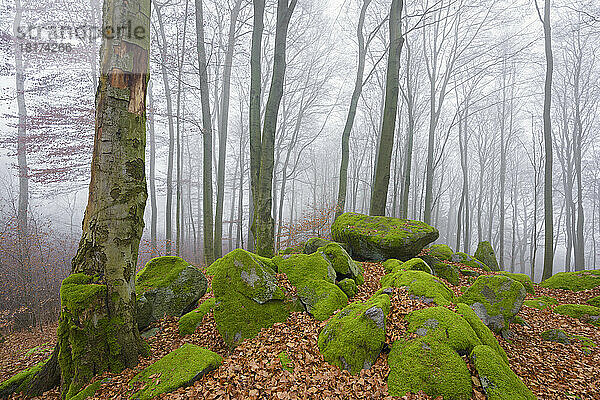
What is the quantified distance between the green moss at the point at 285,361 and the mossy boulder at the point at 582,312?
6500 millimetres

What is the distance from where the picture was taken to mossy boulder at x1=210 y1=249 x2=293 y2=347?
4.38 m

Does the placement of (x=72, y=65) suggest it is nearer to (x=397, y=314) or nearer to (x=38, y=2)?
(x=38, y=2)

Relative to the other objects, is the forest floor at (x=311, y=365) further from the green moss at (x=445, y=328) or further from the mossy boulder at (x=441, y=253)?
the mossy boulder at (x=441, y=253)

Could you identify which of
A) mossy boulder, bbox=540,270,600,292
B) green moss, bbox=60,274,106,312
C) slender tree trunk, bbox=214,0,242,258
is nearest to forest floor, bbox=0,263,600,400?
green moss, bbox=60,274,106,312

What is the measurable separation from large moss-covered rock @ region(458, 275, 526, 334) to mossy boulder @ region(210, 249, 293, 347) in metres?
3.52

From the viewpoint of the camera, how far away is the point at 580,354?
180 inches

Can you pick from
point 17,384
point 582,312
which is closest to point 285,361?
point 17,384

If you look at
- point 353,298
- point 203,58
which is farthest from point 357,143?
point 353,298

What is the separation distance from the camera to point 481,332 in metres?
3.95

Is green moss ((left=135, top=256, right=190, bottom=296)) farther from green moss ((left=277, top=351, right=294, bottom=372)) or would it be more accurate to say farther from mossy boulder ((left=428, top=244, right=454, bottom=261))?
mossy boulder ((left=428, top=244, right=454, bottom=261))

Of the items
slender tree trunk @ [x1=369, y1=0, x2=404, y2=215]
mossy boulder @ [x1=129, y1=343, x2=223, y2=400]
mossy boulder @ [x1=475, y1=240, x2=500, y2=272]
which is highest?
slender tree trunk @ [x1=369, y1=0, x2=404, y2=215]

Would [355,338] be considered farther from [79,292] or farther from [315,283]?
[79,292]

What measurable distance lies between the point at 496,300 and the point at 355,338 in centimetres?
328

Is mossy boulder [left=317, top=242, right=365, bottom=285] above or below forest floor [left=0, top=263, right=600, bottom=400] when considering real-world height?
above
